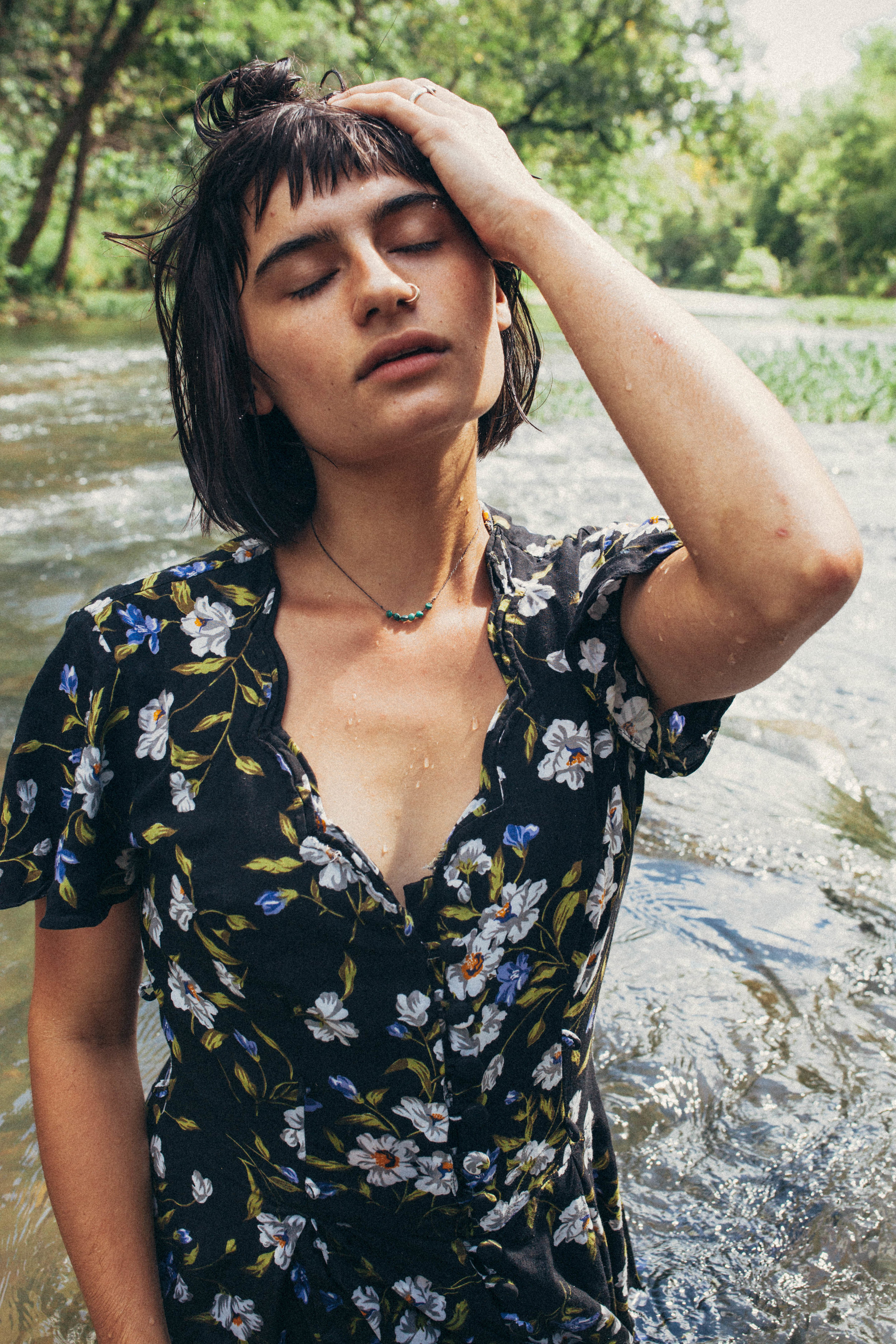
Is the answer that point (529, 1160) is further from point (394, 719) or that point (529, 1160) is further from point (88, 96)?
point (88, 96)

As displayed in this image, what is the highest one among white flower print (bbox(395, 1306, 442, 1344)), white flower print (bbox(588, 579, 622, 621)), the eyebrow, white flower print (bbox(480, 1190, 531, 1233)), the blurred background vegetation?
the blurred background vegetation

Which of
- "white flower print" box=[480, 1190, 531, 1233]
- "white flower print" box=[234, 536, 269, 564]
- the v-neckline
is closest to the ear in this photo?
the v-neckline

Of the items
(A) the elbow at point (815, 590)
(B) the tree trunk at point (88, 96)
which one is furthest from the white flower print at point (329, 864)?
(B) the tree trunk at point (88, 96)

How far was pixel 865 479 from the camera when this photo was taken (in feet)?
28.2

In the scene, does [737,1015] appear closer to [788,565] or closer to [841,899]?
[841,899]

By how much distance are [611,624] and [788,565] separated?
0.27 meters

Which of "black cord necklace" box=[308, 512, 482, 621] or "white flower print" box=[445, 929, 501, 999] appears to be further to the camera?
"black cord necklace" box=[308, 512, 482, 621]

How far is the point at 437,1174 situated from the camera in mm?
1284

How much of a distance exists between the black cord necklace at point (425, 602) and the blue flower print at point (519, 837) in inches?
14.3

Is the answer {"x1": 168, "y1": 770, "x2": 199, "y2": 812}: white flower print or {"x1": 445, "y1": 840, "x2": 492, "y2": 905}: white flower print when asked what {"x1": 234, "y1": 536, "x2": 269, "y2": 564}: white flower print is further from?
{"x1": 445, "y1": 840, "x2": 492, "y2": 905}: white flower print

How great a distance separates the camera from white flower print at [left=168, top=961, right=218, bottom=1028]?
132 centimetres

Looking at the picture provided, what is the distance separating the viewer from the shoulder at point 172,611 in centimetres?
132

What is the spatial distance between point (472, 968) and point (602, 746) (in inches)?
13.0

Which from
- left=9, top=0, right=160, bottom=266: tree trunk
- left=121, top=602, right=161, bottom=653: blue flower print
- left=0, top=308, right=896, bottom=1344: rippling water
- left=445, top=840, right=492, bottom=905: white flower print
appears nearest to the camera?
left=445, top=840, right=492, bottom=905: white flower print
